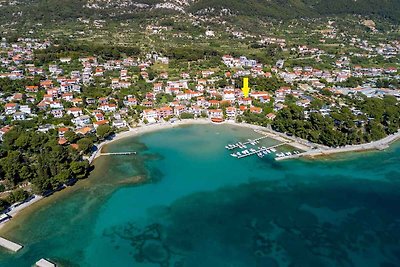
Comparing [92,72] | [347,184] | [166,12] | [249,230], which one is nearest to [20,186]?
[249,230]

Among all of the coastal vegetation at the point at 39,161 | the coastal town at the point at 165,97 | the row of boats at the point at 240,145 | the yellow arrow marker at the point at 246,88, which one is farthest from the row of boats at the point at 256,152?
the yellow arrow marker at the point at 246,88

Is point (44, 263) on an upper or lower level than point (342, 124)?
lower

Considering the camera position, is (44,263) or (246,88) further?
(246,88)

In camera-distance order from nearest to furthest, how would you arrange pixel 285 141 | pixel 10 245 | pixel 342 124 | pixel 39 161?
pixel 10 245 → pixel 39 161 → pixel 285 141 → pixel 342 124

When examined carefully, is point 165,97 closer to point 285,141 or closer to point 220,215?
point 285,141

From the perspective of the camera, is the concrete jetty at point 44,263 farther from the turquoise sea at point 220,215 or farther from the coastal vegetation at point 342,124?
the coastal vegetation at point 342,124

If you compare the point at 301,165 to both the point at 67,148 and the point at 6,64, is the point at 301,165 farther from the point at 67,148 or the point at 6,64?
the point at 6,64

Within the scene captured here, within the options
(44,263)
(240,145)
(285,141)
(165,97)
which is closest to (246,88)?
(165,97)

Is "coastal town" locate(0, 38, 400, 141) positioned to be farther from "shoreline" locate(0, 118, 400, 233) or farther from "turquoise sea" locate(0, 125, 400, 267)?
"turquoise sea" locate(0, 125, 400, 267)
